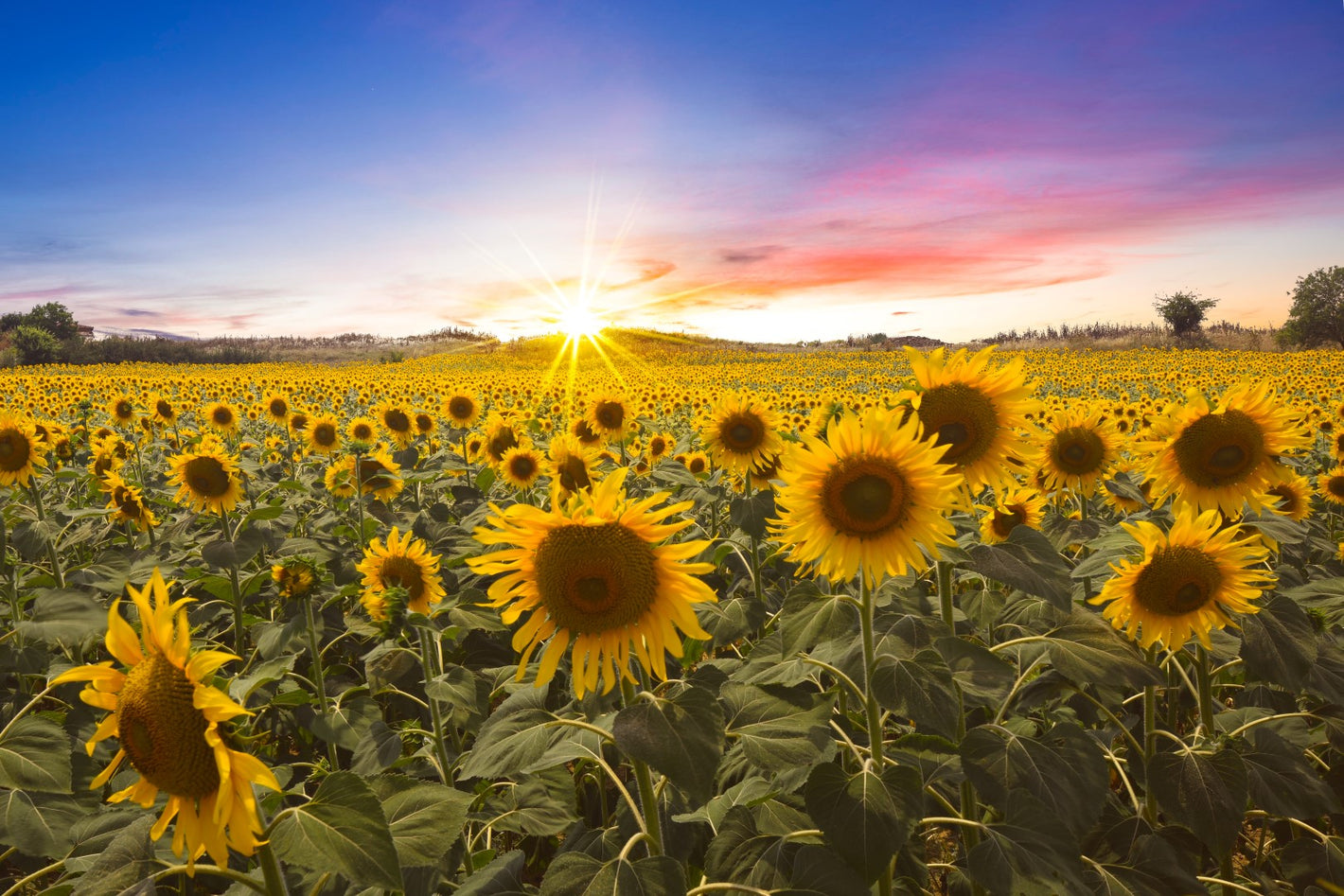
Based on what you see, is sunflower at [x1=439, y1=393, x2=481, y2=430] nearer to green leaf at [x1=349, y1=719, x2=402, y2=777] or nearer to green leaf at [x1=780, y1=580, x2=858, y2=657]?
green leaf at [x1=349, y1=719, x2=402, y2=777]

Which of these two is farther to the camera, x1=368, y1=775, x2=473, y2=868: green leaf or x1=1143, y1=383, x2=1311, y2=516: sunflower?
x1=1143, y1=383, x2=1311, y2=516: sunflower

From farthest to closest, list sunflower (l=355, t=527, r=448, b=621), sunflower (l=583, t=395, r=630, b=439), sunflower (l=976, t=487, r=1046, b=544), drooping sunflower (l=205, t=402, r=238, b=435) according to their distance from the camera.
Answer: drooping sunflower (l=205, t=402, r=238, b=435)
sunflower (l=583, t=395, r=630, b=439)
sunflower (l=976, t=487, r=1046, b=544)
sunflower (l=355, t=527, r=448, b=621)

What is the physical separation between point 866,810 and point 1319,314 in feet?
263

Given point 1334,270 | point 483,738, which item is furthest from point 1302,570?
point 1334,270

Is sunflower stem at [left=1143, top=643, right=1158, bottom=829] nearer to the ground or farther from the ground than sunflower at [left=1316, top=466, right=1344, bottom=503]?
nearer to the ground

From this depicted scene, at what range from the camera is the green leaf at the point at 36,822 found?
260 centimetres

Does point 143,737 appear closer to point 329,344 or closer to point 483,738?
point 483,738

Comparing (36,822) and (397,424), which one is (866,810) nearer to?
(36,822)

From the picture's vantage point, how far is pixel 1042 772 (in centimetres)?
222

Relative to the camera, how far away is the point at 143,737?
1561mm

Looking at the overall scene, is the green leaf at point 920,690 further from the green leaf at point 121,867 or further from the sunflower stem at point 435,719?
the green leaf at point 121,867

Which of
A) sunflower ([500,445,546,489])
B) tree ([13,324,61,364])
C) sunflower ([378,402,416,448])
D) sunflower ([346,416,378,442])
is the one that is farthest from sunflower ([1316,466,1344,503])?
tree ([13,324,61,364])

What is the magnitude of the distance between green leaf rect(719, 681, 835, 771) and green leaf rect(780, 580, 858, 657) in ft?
0.51

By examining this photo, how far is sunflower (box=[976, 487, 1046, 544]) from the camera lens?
13.9 ft
